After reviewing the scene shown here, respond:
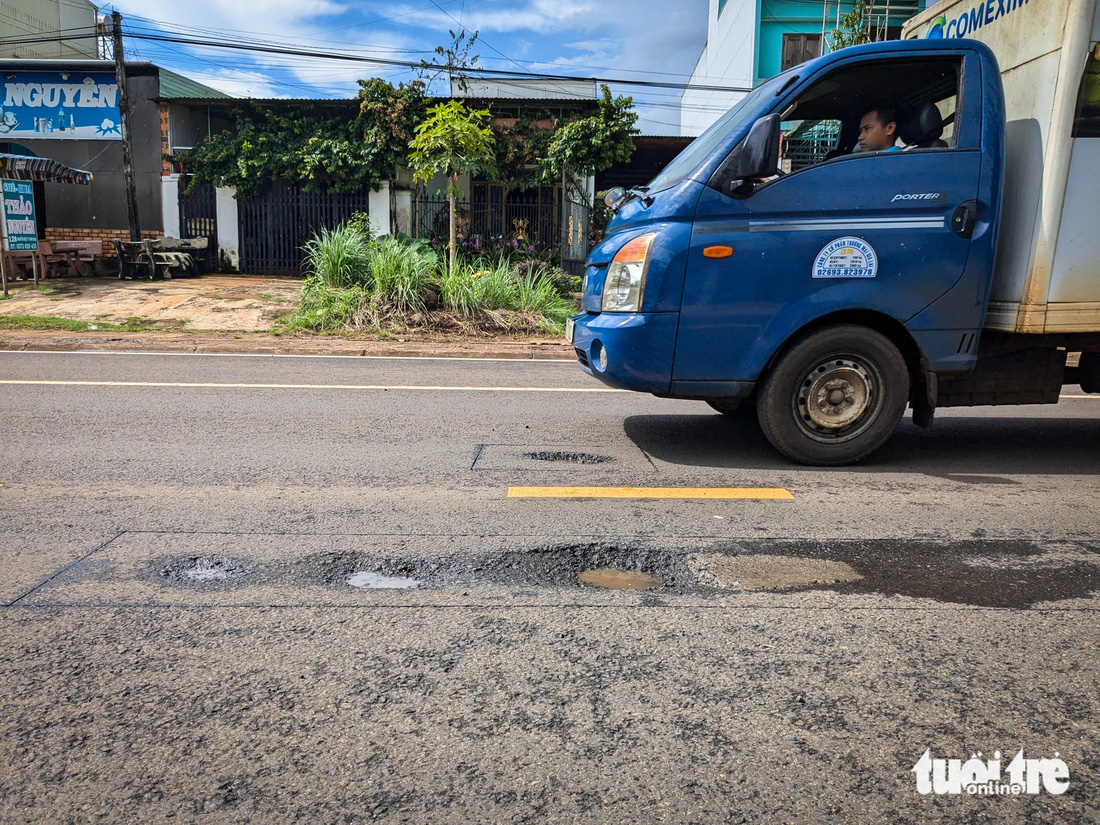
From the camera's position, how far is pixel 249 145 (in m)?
19.1

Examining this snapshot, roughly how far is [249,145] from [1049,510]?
61.7 feet

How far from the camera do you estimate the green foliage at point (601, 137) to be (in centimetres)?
1752

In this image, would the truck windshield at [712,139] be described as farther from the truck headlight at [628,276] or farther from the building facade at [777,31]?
the building facade at [777,31]

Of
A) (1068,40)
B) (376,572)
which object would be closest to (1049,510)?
(1068,40)

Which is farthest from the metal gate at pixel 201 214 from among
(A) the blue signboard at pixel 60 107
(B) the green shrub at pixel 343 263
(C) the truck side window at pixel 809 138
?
(C) the truck side window at pixel 809 138

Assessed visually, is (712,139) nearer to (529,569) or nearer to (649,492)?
(649,492)

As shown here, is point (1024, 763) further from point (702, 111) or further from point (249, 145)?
point (702, 111)

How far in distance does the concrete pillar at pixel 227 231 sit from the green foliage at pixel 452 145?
8.13 meters

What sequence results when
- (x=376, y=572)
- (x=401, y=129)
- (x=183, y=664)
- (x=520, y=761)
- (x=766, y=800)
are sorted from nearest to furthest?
(x=766, y=800)
(x=520, y=761)
(x=183, y=664)
(x=376, y=572)
(x=401, y=129)

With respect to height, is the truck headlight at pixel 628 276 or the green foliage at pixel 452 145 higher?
the green foliage at pixel 452 145

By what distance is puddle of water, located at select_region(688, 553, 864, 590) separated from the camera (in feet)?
10.8

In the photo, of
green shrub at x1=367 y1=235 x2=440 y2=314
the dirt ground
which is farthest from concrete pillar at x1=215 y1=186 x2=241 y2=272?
green shrub at x1=367 y1=235 x2=440 y2=314

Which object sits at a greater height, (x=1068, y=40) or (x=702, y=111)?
(x=702, y=111)

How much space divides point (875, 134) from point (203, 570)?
14.7 feet
